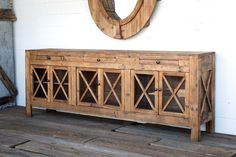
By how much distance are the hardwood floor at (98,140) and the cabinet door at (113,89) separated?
0.93ft

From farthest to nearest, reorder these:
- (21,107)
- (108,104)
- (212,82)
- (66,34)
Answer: (21,107)
(66,34)
(108,104)
(212,82)

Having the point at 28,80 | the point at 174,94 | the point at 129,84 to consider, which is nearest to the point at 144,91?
the point at 129,84

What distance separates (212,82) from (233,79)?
219 millimetres

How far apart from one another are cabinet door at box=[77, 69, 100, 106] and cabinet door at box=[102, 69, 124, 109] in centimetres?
11

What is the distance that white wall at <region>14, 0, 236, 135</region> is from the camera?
4.36 metres

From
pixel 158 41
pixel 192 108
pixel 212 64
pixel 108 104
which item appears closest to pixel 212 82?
pixel 212 64

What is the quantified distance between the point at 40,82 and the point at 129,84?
4.32 feet

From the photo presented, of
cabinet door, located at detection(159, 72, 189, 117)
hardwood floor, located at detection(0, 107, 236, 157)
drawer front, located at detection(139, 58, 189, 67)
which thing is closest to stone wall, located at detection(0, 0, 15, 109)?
hardwood floor, located at detection(0, 107, 236, 157)

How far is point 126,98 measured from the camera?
14.9 feet

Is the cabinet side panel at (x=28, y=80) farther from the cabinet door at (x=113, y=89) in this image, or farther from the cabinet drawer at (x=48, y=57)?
the cabinet door at (x=113, y=89)

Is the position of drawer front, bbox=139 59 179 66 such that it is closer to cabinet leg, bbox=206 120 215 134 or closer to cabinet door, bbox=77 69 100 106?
cabinet door, bbox=77 69 100 106

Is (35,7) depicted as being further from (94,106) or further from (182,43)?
(182,43)

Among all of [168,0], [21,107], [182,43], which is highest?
[168,0]

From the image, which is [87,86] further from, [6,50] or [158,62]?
[6,50]
